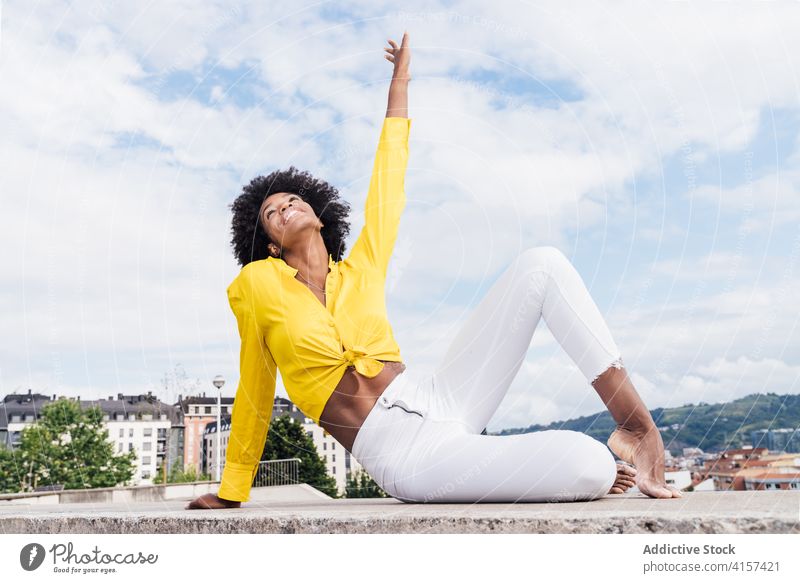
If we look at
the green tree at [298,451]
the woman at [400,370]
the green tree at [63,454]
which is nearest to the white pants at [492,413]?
the woman at [400,370]

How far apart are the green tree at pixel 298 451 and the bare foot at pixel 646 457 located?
11.1 m

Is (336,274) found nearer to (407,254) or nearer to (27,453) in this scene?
(407,254)

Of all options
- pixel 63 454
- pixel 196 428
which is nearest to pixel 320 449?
pixel 196 428

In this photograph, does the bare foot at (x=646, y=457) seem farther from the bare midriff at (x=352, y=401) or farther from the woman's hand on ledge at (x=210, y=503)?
the woman's hand on ledge at (x=210, y=503)

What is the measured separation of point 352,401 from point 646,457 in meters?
1.05

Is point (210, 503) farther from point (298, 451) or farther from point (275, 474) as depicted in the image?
point (298, 451)

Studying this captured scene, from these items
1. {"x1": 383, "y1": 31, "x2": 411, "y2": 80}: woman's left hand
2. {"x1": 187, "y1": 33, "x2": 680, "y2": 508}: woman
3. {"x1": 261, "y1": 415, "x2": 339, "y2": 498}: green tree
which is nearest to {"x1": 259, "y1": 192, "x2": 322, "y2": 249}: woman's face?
{"x1": 187, "y1": 33, "x2": 680, "y2": 508}: woman

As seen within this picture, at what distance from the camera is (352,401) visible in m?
2.47

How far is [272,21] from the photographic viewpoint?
3.35 m

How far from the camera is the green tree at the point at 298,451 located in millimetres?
15492

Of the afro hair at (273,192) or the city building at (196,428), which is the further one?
the city building at (196,428)
